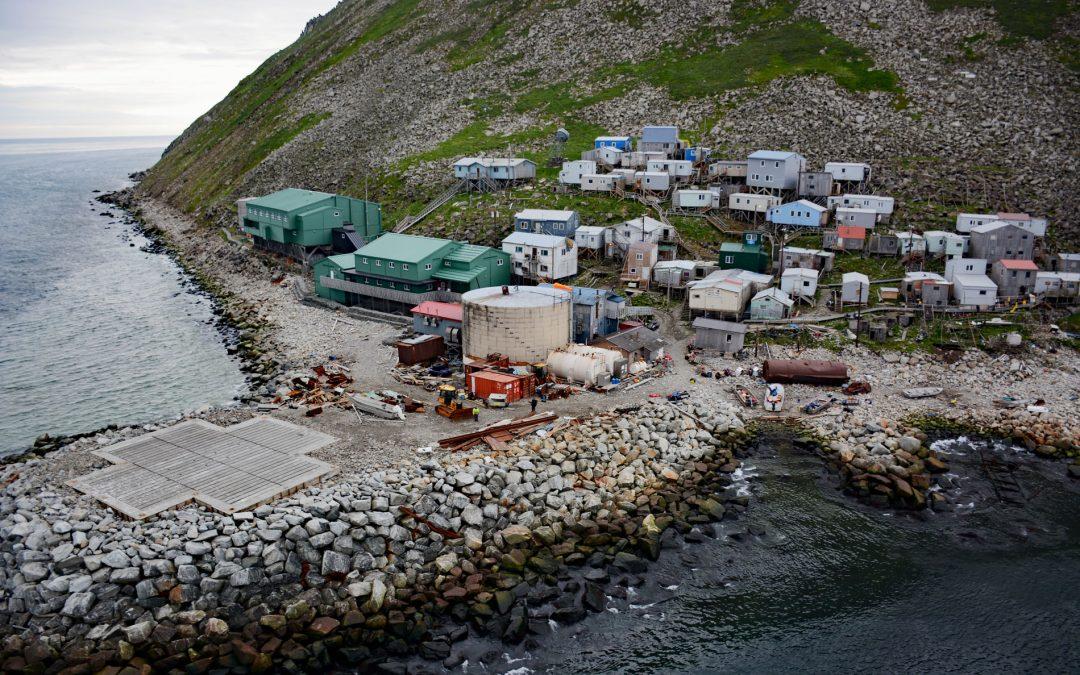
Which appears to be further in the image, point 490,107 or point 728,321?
point 490,107

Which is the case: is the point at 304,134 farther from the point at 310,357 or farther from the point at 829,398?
the point at 829,398

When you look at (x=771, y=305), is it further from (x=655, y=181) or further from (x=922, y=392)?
(x=655, y=181)

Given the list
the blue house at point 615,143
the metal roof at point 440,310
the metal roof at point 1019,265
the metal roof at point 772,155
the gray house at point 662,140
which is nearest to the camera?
the metal roof at point 440,310

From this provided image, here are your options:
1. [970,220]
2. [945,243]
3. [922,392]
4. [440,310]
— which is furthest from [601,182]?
[922,392]

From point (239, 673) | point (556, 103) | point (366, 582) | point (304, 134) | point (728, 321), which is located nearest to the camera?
point (239, 673)

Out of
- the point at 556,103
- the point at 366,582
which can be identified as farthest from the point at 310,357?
the point at 556,103

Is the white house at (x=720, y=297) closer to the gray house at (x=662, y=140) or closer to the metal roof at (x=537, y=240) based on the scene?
the metal roof at (x=537, y=240)

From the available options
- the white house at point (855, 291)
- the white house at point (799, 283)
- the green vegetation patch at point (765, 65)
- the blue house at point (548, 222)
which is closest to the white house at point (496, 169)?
the blue house at point (548, 222)
